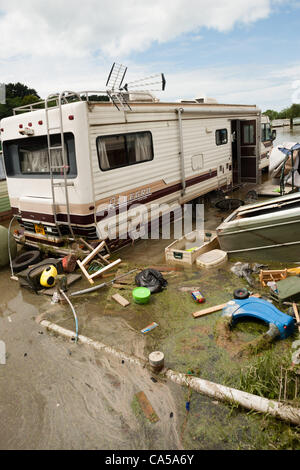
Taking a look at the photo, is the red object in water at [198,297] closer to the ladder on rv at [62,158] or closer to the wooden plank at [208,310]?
the wooden plank at [208,310]

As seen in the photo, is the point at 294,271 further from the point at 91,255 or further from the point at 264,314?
the point at 91,255

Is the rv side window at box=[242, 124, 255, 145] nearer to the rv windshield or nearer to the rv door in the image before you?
the rv door

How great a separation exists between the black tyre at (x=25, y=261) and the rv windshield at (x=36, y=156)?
179 cm

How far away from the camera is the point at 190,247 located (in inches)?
298

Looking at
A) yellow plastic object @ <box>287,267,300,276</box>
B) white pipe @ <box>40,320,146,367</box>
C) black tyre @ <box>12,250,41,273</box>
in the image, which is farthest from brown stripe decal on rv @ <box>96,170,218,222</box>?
yellow plastic object @ <box>287,267,300,276</box>

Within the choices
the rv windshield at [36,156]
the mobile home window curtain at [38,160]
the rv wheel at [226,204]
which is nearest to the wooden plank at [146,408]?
the rv windshield at [36,156]

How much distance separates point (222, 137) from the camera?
11445 mm

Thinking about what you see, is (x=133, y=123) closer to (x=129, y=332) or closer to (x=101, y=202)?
(x=101, y=202)

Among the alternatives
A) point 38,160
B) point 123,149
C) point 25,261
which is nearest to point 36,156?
point 38,160

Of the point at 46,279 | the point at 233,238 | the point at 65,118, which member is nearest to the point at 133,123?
the point at 65,118

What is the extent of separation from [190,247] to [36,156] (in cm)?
404

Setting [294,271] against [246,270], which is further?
[246,270]

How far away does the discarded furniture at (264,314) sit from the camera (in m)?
4.04
